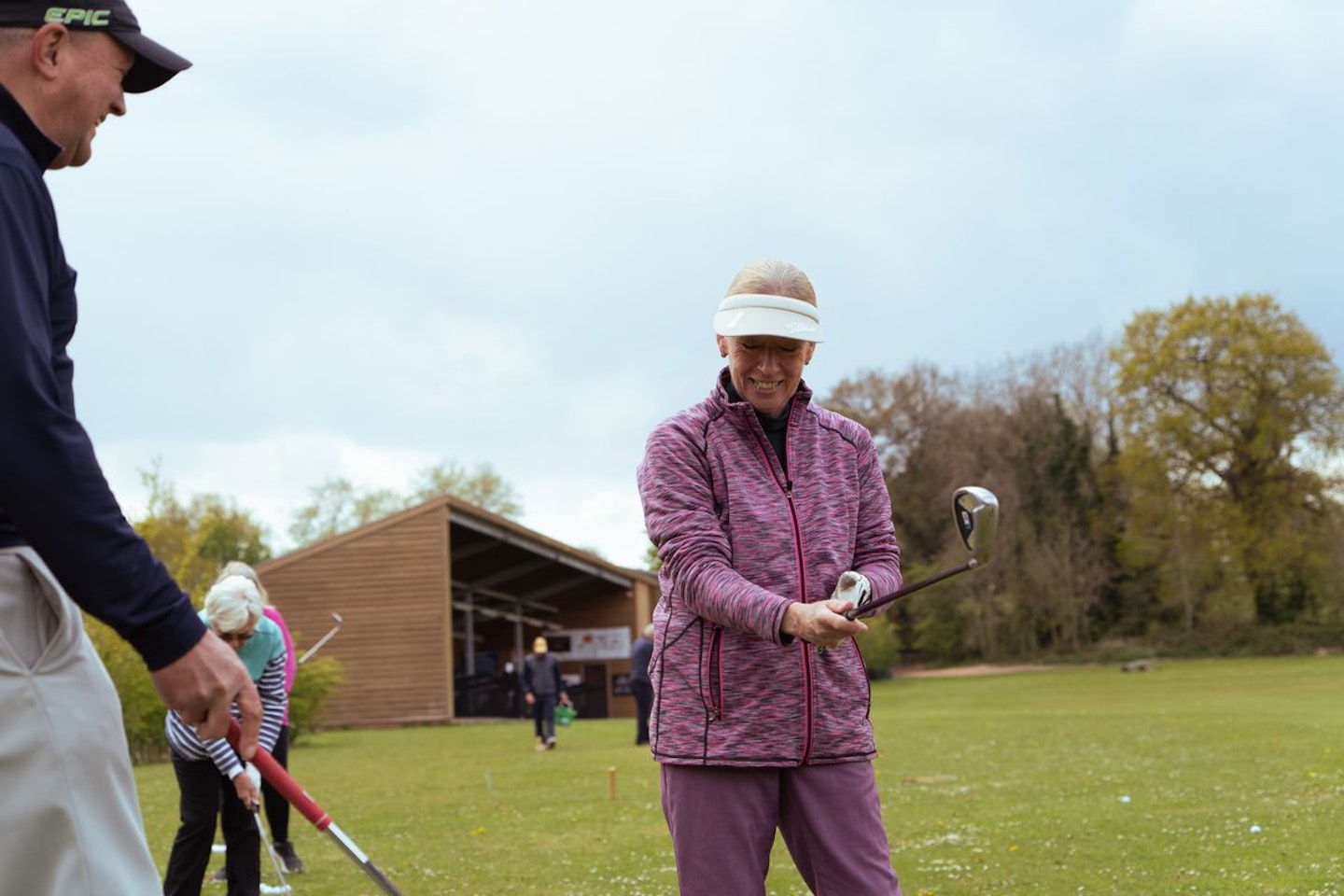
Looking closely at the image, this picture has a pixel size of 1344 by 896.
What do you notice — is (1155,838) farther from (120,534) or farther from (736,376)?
(120,534)

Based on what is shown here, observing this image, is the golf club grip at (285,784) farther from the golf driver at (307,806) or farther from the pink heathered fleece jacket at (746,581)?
the pink heathered fleece jacket at (746,581)

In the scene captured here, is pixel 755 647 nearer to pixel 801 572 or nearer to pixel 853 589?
pixel 801 572

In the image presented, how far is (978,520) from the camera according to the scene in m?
3.83

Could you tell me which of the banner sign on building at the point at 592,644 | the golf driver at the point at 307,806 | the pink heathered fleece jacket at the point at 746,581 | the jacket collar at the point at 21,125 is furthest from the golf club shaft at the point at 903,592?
the banner sign on building at the point at 592,644

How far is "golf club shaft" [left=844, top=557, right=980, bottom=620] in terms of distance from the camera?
12.0ft

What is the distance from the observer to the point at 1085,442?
229 feet

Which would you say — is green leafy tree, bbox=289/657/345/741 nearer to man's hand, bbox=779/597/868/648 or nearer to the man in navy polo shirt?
man's hand, bbox=779/597/868/648

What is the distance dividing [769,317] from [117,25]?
191 cm

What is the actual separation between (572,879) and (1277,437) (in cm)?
5994

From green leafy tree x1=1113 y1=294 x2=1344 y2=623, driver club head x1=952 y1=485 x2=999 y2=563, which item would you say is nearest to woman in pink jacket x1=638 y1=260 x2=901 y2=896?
driver club head x1=952 y1=485 x2=999 y2=563

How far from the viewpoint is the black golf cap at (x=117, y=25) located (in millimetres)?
2754

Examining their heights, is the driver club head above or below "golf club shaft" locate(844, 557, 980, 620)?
above

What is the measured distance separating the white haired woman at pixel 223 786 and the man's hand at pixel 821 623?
379 centimetres

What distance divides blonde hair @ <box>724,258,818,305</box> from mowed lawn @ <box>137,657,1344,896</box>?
5035 millimetres
